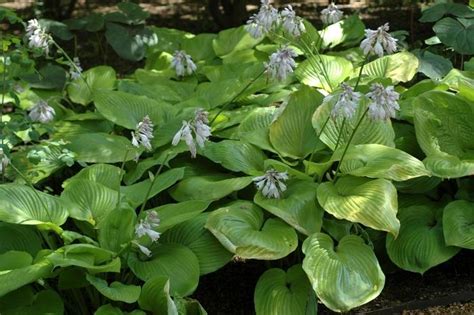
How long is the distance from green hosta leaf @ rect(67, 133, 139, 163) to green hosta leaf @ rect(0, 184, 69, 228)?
21.7 inches

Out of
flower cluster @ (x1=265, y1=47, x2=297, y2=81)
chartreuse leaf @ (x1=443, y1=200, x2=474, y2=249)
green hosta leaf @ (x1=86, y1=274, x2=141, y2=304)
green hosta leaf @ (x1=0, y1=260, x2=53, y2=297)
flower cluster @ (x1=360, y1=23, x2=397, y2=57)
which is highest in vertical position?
flower cluster @ (x1=360, y1=23, x2=397, y2=57)

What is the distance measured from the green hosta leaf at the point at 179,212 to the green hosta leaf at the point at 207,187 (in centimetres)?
10

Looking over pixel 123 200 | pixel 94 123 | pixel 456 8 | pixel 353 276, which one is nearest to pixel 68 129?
pixel 94 123

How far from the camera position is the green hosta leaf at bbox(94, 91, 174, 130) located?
3.51m

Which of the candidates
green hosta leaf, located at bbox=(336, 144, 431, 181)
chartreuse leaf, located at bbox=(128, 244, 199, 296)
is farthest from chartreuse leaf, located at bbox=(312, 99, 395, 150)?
chartreuse leaf, located at bbox=(128, 244, 199, 296)

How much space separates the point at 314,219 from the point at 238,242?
0.34m

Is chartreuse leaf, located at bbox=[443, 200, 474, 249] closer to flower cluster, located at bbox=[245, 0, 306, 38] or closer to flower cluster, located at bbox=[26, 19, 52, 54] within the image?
flower cluster, located at bbox=[245, 0, 306, 38]

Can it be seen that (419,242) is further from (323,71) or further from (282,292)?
(323,71)

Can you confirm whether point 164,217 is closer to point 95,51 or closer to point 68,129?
point 68,129

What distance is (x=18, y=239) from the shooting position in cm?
271

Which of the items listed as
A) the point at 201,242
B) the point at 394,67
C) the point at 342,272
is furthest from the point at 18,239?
the point at 394,67

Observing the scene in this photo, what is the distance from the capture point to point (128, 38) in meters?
4.64

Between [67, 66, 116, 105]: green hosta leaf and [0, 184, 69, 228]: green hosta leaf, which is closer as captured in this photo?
[0, 184, 69, 228]: green hosta leaf

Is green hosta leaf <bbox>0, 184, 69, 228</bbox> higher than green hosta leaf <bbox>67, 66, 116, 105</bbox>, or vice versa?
green hosta leaf <bbox>0, 184, 69, 228</bbox>
